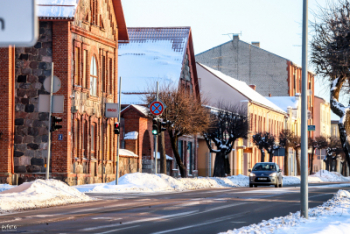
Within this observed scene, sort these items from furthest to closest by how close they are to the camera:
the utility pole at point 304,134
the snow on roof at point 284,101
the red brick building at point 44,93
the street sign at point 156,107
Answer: the snow on roof at point 284,101
the street sign at point 156,107
the red brick building at point 44,93
the utility pole at point 304,134

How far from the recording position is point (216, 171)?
49031mm

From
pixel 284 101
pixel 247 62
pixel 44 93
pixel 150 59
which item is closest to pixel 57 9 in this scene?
pixel 44 93

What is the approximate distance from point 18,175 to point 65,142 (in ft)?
9.25

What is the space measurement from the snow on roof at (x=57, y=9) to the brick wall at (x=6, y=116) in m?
2.48

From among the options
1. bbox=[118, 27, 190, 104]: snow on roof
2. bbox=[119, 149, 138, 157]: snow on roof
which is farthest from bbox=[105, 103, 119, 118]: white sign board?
bbox=[118, 27, 190, 104]: snow on roof

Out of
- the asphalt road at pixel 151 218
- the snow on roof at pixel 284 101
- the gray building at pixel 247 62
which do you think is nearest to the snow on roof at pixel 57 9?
the asphalt road at pixel 151 218

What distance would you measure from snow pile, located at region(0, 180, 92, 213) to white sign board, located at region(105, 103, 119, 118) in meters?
13.7

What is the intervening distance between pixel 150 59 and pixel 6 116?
23992mm

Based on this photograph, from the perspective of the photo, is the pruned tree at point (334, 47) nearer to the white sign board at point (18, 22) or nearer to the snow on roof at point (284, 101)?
the white sign board at point (18, 22)

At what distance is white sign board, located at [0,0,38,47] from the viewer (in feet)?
10.0

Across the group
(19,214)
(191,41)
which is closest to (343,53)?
(19,214)

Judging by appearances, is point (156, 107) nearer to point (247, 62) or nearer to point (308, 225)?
point (308, 225)

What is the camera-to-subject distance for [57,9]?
30.6 m

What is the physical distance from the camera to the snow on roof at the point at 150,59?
50062mm
